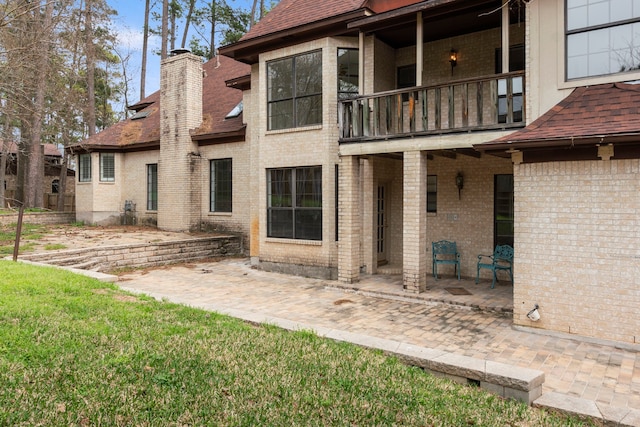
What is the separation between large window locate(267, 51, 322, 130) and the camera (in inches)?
422

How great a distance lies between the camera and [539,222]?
6.45 m

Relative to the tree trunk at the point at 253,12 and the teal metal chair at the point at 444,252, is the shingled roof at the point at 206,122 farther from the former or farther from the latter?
the teal metal chair at the point at 444,252

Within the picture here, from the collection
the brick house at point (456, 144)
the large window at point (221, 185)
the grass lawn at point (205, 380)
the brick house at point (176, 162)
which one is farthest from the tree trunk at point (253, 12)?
Answer: the grass lawn at point (205, 380)

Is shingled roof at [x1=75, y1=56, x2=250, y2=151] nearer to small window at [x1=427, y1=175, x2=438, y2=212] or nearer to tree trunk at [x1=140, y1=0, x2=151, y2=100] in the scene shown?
small window at [x1=427, y1=175, x2=438, y2=212]

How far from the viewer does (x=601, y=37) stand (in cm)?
685

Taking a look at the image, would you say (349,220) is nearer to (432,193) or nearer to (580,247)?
(432,193)

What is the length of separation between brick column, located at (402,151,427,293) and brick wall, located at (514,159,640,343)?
Answer: 7.52ft

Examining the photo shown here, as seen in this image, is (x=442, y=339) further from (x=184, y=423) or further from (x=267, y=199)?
(x=267, y=199)

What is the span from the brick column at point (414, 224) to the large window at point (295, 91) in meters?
2.98

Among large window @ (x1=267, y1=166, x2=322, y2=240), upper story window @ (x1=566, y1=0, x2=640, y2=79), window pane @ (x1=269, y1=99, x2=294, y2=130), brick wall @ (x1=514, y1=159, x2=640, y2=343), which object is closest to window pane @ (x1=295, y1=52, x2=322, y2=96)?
window pane @ (x1=269, y1=99, x2=294, y2=130)

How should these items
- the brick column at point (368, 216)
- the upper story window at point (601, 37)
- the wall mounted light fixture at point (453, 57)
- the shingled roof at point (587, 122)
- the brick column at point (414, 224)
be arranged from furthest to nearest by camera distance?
the brick column at point (368, 216)
the wall mounted light fixture at point (453, 57)
the brick column at point (414, 224)
the upper story window at point (601, 37)
the shingled roof at point (587, 122)

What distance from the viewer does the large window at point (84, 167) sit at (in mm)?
19384

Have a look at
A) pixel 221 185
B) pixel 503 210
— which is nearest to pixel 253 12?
pixel 221 185

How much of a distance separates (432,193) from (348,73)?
11.8 feet
